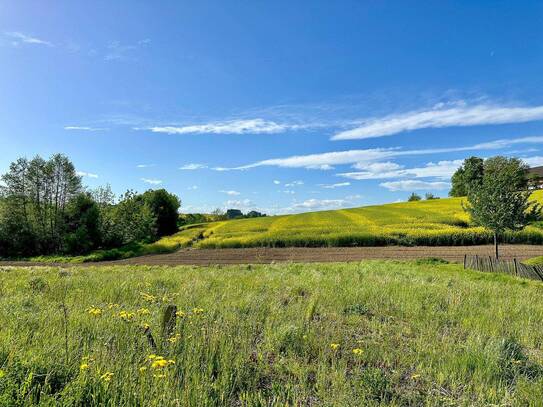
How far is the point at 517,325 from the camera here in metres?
5.93

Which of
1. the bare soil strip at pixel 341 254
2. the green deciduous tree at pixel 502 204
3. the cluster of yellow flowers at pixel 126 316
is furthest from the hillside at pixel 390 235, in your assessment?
the cluster of yellow flowers at pixel 126 316

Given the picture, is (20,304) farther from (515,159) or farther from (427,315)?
(515,159)

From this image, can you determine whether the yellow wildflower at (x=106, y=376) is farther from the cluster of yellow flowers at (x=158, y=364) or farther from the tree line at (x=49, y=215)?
the tree line at (x=49, y=215)

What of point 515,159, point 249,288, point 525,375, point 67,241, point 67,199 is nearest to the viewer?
point 525,375

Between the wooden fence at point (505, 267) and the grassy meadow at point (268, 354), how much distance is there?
9938 mm

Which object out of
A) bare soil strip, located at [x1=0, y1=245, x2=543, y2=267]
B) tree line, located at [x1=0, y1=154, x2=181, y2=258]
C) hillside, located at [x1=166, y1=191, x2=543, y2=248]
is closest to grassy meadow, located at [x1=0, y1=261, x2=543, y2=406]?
bare soil strip, located at [x1=0, y1=245, x2=543, y2=267]

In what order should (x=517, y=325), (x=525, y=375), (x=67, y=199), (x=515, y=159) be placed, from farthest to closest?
(x=515, y=159)
(x=67, y=199)
(x=517, y=325)
(x=525, y=375)

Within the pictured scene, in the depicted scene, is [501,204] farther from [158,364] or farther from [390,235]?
[158,364]

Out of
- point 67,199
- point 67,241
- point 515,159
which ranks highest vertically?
point 515,159

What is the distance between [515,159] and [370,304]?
106 m

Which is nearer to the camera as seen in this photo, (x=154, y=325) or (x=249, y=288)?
(x=154, y=325)

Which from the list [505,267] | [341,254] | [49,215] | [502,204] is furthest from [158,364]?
[49,215]

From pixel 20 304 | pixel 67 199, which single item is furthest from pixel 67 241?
pixel 20 304

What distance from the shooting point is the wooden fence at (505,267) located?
15148mm
